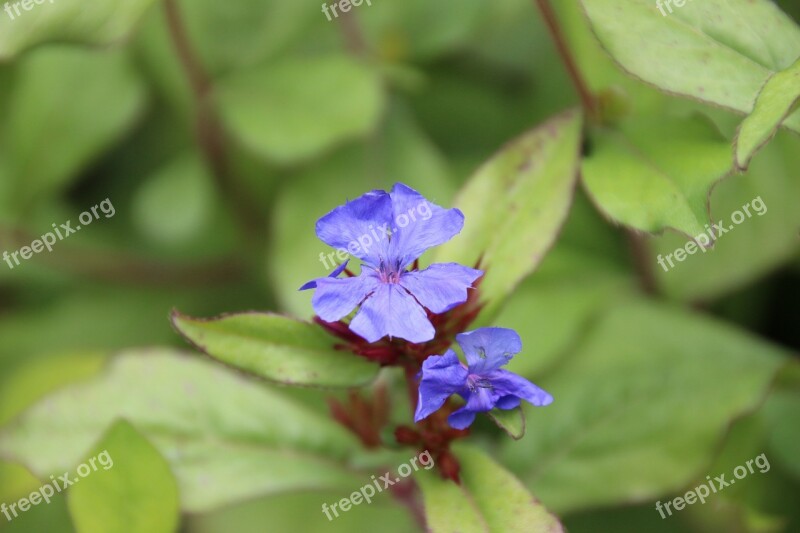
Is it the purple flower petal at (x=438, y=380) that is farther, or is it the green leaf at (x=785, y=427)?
the green leaf at (x=785, y=427)

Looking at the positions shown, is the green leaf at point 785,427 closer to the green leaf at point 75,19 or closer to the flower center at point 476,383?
the flower center at point 476,383

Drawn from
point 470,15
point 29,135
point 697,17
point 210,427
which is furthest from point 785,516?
point 29,135

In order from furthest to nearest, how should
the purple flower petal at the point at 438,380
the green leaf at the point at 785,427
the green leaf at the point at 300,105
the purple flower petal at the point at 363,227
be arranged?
the green leaf at the point at 300,105 < the green leaf at the point at 785,427 < the purple flower petal at the point at 363,227 < the purple flower petal at the point at 438,380

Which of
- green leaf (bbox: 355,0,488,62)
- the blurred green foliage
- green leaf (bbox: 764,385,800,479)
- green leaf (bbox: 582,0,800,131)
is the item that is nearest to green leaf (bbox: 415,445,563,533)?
the blurred green foliage

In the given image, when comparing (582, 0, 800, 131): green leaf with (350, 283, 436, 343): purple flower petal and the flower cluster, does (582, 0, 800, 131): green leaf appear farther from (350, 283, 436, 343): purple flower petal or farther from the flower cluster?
(350, 283, 436, 343): purple flower petal

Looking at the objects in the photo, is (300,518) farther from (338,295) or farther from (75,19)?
(75,19)

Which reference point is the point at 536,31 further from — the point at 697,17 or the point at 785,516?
the point at 785,516

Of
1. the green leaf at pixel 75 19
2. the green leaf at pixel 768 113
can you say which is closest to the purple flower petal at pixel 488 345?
the green leaf at pixel 768 113
